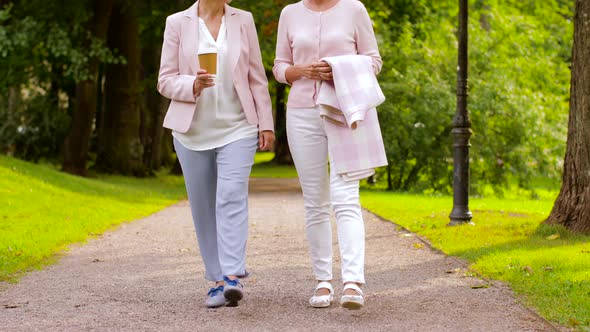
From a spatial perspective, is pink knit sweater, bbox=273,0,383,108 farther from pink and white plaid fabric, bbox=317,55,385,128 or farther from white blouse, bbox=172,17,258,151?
white blouse, bbox=172,17,258,151

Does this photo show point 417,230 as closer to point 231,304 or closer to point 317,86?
point 231,304

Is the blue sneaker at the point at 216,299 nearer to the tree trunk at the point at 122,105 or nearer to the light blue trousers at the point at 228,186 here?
the light blue trousers at the point at 228,186

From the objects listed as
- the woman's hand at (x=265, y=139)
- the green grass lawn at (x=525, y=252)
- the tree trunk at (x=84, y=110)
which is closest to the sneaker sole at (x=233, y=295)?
the woman's hand at (x=265, y=139)

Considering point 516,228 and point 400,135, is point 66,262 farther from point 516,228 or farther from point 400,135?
point 400,135

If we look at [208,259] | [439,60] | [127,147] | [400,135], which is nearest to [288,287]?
[208,259]

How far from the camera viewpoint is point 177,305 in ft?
22.1

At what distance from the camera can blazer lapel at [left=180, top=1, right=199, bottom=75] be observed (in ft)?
21.3

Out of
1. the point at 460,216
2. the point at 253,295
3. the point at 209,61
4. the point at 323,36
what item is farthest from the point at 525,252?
the point at 209,61

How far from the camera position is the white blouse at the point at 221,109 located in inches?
255

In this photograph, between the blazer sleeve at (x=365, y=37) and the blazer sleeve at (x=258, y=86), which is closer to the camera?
the blazer sleeve at (x=365, y=37)

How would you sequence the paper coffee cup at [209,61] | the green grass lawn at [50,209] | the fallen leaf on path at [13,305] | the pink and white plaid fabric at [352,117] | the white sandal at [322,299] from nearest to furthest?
the paper coffee cup at [209,61] < the pink and white plaid fabric at [352,117] < the white sandal at [322,299] < the fallen leaf on path at [13,305] < the green grass lawn at [50,209]

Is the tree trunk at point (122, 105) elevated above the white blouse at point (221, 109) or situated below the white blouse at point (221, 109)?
below

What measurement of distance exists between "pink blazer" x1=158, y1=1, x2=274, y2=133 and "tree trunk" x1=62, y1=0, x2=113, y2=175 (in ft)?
60.3

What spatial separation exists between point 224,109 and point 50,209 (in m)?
8.27
